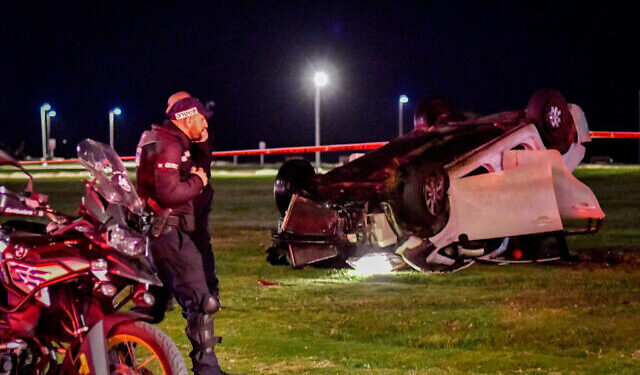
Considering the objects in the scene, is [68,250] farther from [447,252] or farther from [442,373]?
[447,252]

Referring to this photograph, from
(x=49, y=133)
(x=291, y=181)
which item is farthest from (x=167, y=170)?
(x=49, y=133)

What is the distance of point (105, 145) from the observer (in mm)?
5469

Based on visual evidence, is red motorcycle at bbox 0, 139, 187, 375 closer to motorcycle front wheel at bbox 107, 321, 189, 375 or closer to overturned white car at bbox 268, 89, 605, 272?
motorcycle front wheel at bbox 107, 321, 189, 375

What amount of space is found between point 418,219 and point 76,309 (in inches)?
232

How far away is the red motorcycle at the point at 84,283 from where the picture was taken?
5051 millimetres

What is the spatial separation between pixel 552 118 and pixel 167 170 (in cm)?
677

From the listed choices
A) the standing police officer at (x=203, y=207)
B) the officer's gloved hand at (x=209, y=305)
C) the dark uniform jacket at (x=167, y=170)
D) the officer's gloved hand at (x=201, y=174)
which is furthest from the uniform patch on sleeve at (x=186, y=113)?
the officer's gloved hand at (x=209, y=305)

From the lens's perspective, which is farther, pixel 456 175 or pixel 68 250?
pixel 456 175

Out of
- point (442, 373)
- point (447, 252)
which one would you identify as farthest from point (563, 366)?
point (447, 252)

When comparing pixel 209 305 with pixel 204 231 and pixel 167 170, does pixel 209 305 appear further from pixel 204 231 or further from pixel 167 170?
pixel 204 231

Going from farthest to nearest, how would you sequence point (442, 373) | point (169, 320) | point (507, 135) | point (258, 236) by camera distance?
point (258, 236)
point (507, 135)
point (169, 320)
point (442, 373)

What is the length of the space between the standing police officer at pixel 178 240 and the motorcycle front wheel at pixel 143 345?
1.08 metres

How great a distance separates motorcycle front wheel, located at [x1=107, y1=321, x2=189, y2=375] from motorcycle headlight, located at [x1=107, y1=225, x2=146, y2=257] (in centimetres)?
35

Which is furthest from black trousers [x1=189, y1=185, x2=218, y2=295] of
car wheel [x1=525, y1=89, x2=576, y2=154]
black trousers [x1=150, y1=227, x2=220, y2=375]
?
car wheel [x1=525, y1=89, x2=576, y2=154]
